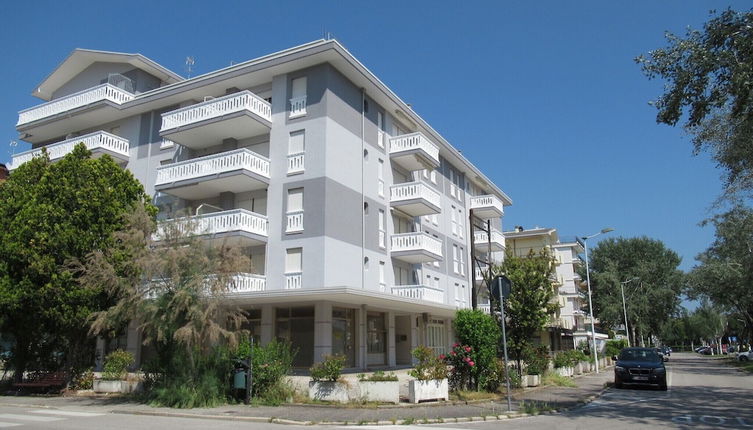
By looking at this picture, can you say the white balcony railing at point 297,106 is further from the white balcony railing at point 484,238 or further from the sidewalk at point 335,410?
the white balcony railing at point 484,238

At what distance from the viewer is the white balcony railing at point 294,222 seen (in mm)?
23881

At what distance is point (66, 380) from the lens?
19.8m

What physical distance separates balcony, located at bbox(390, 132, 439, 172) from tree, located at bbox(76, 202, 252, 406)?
48.4 ft

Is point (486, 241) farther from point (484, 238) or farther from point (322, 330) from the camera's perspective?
point (322, 330)

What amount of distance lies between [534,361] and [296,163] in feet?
44.1

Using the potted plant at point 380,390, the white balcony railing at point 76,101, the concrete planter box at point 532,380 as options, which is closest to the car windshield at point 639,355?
the concrete planter box at point 532,380

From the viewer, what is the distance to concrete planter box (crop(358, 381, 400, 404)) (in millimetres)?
15156

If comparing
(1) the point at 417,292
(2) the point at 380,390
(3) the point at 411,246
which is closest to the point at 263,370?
(2) the point at 380,390

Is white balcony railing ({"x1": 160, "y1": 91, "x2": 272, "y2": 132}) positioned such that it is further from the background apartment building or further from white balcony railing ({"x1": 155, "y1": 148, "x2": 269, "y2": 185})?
white balcony railing ({"x1": 155, "y1": 148, "x2": 269, "y2": 185})

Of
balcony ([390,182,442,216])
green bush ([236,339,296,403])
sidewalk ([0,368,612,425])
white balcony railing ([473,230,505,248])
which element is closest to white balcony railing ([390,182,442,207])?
balcony ([390,182,442,216])

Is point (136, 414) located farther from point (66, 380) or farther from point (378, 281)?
point (378, 281)

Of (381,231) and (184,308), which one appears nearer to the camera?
(184,308)

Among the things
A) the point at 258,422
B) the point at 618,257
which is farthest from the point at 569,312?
the point at 258,422

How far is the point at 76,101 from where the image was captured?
101 feet
